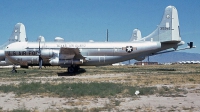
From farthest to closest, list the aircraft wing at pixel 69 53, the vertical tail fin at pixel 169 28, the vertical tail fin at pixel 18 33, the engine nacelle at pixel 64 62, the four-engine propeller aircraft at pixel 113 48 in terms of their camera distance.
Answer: the vertical tail fin at pixel 18 33 < the four-engine propeller aircraft at pixel 113 48 < the vertical tail fin at pixel 169 28 < the engine nacelle at pixel 64 62 < the aircraft wing at pixel 69 53

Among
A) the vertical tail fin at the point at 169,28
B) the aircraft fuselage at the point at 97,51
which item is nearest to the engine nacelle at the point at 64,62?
the aircraft fuselage at the point at 97,51

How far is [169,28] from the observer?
39094mm

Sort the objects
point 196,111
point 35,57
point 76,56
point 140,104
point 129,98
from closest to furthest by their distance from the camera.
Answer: point 196,111 → point 140,104 → point 129,98 → point 76,56 → point 35,57

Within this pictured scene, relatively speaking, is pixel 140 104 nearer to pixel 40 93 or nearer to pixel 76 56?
pixel 40 93

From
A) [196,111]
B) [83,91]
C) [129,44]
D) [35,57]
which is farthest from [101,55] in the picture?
[196,111]

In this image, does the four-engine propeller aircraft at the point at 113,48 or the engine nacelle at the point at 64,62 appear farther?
the four-engine propeller aircraft at the point at 113,48

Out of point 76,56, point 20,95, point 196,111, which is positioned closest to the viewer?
point 196,111

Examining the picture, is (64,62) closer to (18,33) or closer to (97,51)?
(97,51)

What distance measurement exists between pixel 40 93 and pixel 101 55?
22.2m

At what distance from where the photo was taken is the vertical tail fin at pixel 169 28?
38.7 meters

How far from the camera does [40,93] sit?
57.3 ft

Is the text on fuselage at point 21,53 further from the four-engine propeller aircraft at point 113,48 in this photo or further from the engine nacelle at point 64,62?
the engine nacelle at point 64,62

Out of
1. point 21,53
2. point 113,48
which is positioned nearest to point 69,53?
point 113,48

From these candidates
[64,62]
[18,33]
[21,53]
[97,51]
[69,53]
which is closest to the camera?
[69,53]
